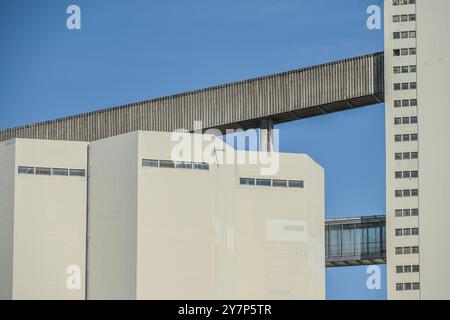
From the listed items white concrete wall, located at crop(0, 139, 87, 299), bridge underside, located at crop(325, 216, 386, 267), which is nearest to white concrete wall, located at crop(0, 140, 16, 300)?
white concrete wall, located at crop(0, 139, 87, 299)

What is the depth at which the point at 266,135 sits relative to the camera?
145m

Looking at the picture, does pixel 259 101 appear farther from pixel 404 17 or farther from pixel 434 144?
pixel 434 144

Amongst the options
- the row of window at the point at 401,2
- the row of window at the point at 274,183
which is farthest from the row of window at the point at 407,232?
the row of window at the point at 401,2

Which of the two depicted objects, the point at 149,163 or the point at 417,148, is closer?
the point at 149,163

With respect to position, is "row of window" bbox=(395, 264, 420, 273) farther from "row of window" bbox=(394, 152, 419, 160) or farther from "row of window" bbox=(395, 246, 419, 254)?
"row of window" bbox=(394, 152, 419, 160)

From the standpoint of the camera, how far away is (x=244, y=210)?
138500 millimetres

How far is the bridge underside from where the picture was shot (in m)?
148

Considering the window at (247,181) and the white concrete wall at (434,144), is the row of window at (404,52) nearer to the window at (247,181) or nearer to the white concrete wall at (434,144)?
the white concrete wall at (434,144)

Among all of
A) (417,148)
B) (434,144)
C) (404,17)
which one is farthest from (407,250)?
(404,17)

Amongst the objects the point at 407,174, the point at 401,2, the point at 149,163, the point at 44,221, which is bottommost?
the point at 44,221

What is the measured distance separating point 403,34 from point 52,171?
35040mm

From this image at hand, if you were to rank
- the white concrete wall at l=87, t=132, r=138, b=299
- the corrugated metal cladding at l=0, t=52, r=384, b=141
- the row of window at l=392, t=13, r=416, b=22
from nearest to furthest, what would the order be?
1. the white concrete wall at l=87, t=132, r=138, b=299
2. the corrugated metal cladding at l=0, t=52, r=384, b=141
3. the row of window at l=392, t=13, r=416, b=22

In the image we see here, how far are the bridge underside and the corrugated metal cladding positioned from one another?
Answer: 10880 millimetres

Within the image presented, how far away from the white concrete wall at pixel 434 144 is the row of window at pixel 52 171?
30.7 meters
